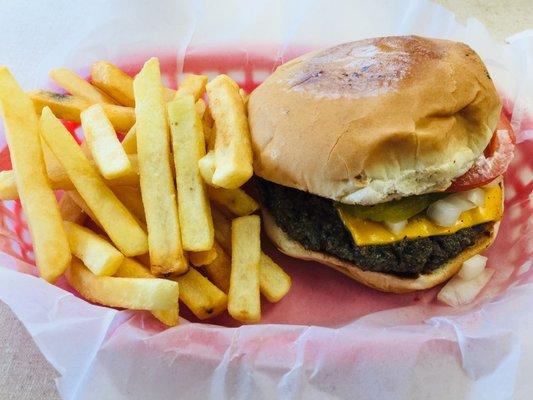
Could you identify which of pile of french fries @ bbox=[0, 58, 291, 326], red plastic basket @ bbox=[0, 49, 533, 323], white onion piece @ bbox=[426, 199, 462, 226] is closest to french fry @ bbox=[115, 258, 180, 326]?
pile of french fries @ bbox=[0, 58, 291, 326]

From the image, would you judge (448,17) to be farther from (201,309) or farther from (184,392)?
(184,392)

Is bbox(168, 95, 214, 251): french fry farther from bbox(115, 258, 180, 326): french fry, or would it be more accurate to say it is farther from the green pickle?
the green pickle

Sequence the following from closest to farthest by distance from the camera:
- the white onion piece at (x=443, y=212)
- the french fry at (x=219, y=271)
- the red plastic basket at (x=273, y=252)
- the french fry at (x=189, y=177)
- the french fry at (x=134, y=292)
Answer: the french fry at (x=134, y=292), the french fry at (x=189, y=177), the white onion piece at (x=443, y=212), the french fry at (x=219, y=271), the red plastic basket at (x=273, y=252)

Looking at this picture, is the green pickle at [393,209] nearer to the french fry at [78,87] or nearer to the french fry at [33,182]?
the french fry at [33,182]

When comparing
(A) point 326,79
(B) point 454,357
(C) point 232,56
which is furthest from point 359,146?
(C) point 232,56

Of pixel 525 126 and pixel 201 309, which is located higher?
pixel 525 126

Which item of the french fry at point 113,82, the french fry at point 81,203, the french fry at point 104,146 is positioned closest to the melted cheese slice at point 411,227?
the french fry at point 104,146

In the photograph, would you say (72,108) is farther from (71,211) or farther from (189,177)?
(189,177)
